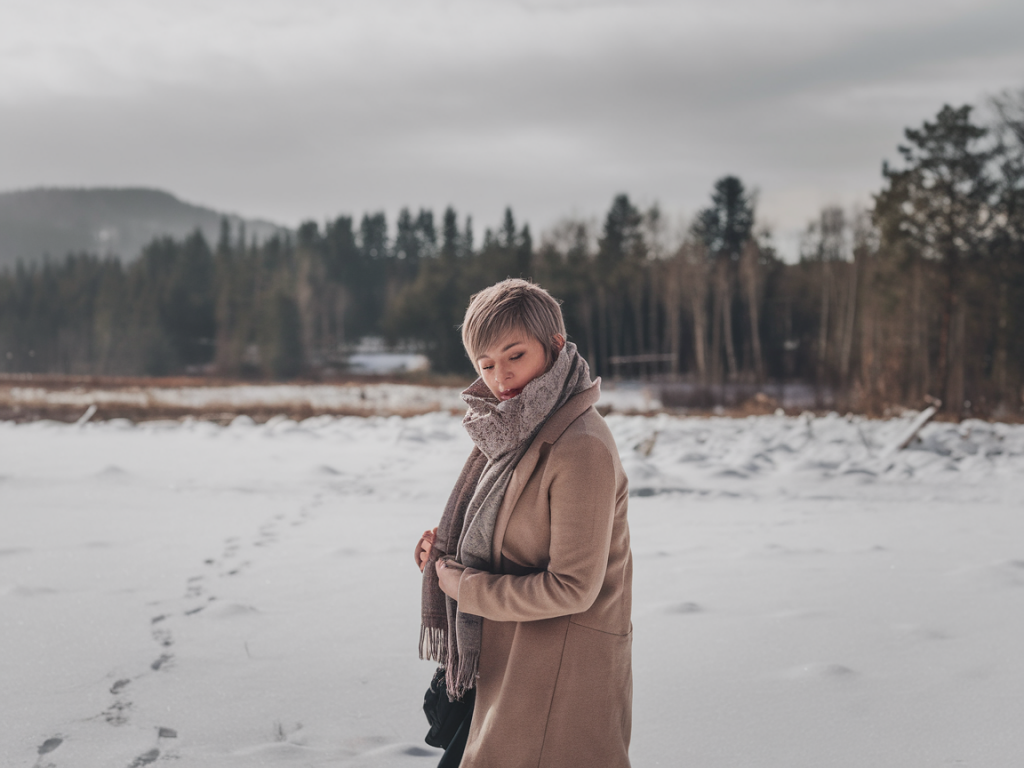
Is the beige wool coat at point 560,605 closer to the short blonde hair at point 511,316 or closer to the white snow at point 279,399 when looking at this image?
the short blonde hair at point 511,316

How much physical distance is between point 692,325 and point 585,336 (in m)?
5.41

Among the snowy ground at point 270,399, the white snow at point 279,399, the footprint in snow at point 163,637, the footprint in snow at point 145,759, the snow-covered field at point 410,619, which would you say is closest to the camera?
the footprint in snow at point 145,759


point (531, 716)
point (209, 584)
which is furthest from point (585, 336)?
point (531, 716)

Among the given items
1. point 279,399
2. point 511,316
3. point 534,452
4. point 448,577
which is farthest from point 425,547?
point 279,399

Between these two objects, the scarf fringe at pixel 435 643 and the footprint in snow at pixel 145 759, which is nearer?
the scarf fringe at pixel 435 643

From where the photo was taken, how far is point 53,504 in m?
6.58

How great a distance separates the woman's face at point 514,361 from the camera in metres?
1.55

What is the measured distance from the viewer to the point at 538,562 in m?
1.54

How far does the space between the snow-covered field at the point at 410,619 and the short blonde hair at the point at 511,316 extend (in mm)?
1598

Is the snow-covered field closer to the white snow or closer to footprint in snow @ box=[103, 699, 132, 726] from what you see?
footprint in snow @ box=[103, 699, 132, 726]

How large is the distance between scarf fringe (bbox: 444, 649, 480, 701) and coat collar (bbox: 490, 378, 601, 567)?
0.21 m

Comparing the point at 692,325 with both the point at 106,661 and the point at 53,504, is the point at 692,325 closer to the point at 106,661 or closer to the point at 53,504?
the point at 53,504

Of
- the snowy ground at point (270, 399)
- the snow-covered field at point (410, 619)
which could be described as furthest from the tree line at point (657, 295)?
→ the snowy ground at point (270, 399)

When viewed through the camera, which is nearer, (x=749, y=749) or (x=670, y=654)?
(x=749, y=749)
